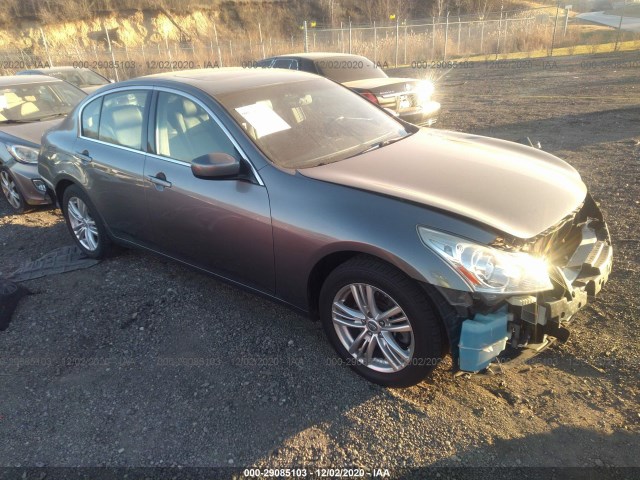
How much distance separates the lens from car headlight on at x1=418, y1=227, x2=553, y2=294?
231cm

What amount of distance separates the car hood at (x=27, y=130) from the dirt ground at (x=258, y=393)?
261 centimetres

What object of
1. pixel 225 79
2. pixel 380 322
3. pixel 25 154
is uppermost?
pixel 225 79

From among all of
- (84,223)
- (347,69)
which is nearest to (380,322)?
(84,223)

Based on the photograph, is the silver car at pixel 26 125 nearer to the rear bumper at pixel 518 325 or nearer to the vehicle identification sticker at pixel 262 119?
the vehicle identification sticker at pixel 262 119

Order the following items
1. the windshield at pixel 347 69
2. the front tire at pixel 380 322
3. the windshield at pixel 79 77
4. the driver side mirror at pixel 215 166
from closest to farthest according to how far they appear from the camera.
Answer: the front tire at pixel 380 322 → the driver side mirror at pixel 215 166 → the windshield at pixel 347 69 → the windshield at pixel 79 77

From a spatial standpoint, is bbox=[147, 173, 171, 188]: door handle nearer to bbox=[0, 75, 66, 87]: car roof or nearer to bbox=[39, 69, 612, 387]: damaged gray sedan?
bbox=[39, 69, 612, 387]: damaged gray sedan

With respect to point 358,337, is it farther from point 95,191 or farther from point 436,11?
point 436,11

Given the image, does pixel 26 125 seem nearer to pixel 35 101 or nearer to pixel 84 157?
pixel 35 101

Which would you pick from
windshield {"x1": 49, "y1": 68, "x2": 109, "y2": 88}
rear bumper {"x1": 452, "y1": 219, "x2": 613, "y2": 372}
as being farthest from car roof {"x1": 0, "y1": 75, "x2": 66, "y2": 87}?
rear bumper {"x1": 452, "y1": 219, "x2": 613, "y2": 372}

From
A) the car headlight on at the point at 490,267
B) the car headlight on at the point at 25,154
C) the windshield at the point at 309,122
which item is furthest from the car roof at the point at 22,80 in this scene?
the car headlight on at the point at 490,267

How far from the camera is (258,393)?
2.83 metres

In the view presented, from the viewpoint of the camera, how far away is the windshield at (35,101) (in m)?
6.77

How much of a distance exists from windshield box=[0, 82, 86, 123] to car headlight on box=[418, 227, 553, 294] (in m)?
6.72

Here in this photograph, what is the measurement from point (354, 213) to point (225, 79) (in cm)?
183
